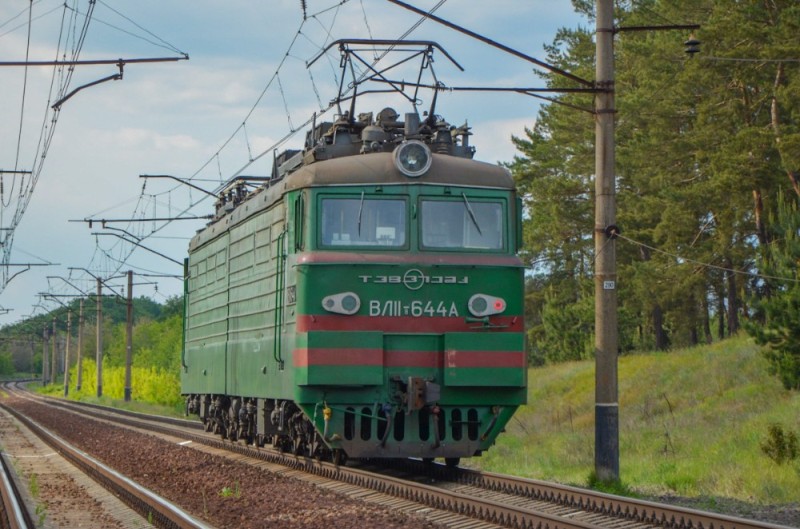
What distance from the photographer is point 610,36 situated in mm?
14414

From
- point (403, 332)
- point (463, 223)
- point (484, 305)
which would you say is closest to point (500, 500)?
point (403, 332)

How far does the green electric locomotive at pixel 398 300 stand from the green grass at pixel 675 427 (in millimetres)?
1982

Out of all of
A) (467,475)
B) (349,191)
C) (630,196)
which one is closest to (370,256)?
(349,191)

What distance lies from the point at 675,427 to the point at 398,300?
36.3 feet

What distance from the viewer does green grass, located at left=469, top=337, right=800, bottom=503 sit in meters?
13.7

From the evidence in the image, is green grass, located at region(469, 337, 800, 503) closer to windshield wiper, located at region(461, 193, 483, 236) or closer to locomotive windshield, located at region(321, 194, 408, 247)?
windshield wiper, located at region(461, 193, 483, 236)

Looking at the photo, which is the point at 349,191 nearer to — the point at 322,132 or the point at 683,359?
the point at 322,132

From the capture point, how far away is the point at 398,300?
13.7 meters

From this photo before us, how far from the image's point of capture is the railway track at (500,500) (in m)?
10.0

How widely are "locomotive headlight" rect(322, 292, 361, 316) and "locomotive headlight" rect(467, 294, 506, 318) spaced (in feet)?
4.43

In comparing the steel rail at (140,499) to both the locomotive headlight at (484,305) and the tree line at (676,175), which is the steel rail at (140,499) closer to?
the locomotive headlight at (484,305)

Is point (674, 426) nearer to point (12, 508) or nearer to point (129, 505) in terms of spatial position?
point (129, 505)

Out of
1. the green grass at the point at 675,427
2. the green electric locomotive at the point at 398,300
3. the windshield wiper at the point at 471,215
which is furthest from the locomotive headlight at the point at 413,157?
the green grass at the point at 675,427

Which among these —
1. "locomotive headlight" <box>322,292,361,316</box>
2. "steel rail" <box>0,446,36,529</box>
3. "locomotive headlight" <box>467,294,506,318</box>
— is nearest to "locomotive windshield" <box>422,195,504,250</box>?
"locomotive headlight" <box>467,294,506,318</box>
